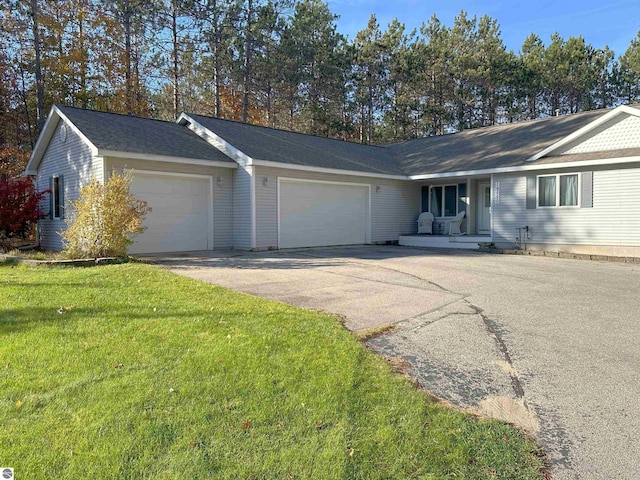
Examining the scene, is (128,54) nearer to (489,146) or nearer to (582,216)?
(489,146)

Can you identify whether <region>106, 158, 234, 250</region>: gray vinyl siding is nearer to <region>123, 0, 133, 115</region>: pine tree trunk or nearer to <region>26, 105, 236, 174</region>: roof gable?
<region>26, 105, 236, 174</region>: roof gable

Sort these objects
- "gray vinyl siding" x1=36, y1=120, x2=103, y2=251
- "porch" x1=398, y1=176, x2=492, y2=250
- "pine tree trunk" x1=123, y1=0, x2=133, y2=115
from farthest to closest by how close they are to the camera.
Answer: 1. "pine tree trunk" x1=123, y1=0, x2=133, y2=115
2. "porch" x1=398, y1=176, x2=492, y2=250
3. "gray vinyl siding" x1=36, y1=120, x2=103, y2=251

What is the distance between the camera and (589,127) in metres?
12.9

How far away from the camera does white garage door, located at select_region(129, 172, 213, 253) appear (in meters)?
11.9

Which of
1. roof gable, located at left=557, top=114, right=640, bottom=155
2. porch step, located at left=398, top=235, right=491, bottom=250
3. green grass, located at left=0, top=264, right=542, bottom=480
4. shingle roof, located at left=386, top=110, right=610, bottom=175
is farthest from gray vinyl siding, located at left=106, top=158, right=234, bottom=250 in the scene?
roof gable, located at left=557, top=114, right=640, bottom=155

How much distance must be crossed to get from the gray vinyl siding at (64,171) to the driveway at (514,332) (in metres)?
4.08

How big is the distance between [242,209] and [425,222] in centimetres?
788

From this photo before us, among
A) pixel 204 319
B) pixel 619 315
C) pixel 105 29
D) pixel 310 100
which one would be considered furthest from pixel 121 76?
pixel 619 315

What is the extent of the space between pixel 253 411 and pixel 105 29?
88.6 feet

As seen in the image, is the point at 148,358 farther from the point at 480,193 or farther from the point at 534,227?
the point at 480,193

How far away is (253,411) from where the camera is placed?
2980 mm

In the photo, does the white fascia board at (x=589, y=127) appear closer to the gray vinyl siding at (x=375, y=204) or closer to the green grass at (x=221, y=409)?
the gray vinyl siding at (x=375, y=204)

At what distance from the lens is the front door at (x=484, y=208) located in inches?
667

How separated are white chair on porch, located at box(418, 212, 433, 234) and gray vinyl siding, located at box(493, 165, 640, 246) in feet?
10.1
